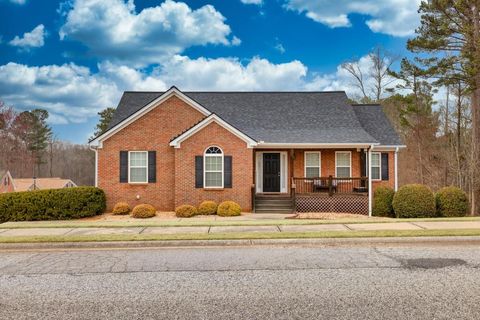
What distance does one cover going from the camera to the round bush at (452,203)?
59.3 ft

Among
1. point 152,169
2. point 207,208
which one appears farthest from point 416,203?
point 152,169

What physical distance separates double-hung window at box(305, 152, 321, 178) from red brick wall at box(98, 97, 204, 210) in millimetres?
6713

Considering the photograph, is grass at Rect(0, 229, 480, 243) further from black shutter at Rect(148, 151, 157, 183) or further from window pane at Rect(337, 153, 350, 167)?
window pane at Rect(337, 153, 350, 167)

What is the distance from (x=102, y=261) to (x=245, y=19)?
20.7 m

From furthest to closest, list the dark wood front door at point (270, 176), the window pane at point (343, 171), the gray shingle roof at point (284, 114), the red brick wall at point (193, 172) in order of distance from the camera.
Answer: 1. the dark wood front door at point (270, 176)
2. the window pane at point (343, 171)
3. the gray shingle roof at point (284, 114)
4. the red brick wall at point (193, 172)

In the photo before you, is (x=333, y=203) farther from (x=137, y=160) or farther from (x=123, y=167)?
(x=123, y=167)

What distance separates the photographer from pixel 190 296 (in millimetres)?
6000

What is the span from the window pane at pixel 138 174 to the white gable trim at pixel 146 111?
6.62 feet

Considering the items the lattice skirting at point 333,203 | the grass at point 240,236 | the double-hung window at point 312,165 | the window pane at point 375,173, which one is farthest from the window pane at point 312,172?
the grass at point 240,236

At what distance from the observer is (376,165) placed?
23.0 meters

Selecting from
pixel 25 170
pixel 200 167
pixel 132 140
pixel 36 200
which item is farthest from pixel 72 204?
pixel 25 170

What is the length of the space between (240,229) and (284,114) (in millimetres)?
13406

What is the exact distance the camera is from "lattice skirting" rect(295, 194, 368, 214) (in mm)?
20094

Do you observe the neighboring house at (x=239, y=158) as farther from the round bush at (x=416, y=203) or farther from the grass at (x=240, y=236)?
the grass at (x=240, y=236)
